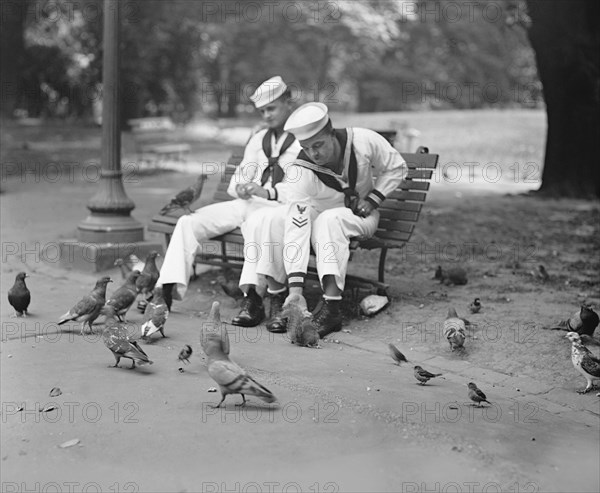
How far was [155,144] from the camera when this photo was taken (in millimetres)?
24688

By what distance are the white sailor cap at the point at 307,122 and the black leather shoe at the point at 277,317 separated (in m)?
1.33

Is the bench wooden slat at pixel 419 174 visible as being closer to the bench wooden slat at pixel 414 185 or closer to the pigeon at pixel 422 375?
the bench wooden slat at pixel 414 185

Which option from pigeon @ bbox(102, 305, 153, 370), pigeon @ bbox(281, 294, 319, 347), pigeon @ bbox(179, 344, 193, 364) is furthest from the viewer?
pigeon @ bbox(281, 294, 319, 347)

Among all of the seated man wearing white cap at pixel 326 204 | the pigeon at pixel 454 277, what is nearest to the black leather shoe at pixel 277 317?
the seated man wearing white cap at pixel 326 204

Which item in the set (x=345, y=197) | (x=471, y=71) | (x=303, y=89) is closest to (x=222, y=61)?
(x=303, y=89)

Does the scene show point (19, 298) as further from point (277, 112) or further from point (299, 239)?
point (277, 112)

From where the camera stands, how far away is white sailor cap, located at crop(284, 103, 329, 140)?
727 centimetres

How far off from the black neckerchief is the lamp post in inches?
75.8

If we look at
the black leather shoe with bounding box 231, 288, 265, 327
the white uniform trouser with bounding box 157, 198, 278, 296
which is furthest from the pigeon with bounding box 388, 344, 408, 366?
the white uniform trouser with bounding box 157, 198, 278, 296

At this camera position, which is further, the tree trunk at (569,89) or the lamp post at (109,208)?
the tree trunk at (569,89)

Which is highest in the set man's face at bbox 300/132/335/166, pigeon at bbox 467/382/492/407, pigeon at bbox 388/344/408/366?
man's face at bbox 300/132/335/166

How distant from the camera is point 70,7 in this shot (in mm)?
25062

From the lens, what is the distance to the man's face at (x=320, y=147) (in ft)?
24.3

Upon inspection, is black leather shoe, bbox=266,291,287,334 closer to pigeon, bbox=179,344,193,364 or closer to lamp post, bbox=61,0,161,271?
pigeon, bbox=179,344,193,364
